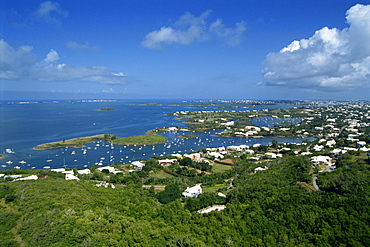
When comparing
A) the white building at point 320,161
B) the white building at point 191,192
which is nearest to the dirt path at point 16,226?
the white building at point 191,192

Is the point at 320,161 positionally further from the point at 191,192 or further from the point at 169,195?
the point at 169,195

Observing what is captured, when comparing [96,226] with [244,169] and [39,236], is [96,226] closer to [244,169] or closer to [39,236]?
[39,236]

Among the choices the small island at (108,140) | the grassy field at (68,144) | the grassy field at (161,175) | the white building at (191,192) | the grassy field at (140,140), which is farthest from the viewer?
the grassy field at (140,140)

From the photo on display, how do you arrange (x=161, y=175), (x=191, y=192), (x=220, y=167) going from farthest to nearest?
(x=220, y=167) → (x=161, y=175) → (x=191, y=192)

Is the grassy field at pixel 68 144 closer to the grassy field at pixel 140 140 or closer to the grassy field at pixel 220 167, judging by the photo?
the grassy field at pixel 140 140

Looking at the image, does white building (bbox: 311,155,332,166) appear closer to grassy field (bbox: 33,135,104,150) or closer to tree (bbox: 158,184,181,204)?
tree (bbox: 158,184,181,204)

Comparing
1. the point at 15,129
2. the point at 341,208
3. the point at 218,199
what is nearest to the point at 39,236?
the point at 218,199

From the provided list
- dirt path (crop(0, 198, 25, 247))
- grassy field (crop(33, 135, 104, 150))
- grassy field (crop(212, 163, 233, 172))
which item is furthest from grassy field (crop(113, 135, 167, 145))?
dirt path (crop(0, 198, 25, 247))

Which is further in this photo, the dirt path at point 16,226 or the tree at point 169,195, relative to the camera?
the tree at point 169,195

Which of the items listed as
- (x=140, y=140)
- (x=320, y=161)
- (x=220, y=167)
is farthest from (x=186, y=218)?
(x=140, y=140)
